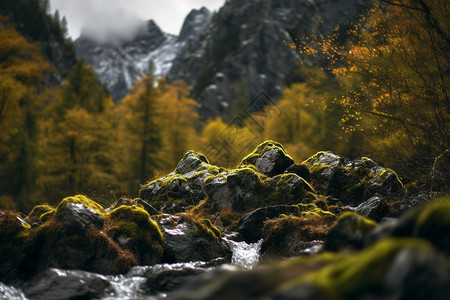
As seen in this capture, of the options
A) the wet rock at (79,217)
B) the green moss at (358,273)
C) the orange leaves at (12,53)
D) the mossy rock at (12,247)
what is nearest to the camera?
the green moss at (358,273)

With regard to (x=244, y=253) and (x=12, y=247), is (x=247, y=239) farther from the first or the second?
(x=12, y=247)

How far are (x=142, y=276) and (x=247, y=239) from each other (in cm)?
398

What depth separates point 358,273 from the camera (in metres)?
2.99

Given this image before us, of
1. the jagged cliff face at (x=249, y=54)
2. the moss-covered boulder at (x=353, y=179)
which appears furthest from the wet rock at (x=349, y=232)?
the jagged cliff face at (x=249, y=54)

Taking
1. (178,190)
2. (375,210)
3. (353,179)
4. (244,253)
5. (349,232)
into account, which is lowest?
(244,253)

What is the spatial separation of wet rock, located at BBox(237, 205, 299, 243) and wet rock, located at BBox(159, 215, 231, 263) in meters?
1.21

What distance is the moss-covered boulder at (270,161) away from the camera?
14.3 metres

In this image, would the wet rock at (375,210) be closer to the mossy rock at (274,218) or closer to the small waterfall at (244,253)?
the mossy rock at (274,218)

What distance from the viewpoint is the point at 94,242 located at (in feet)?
25.7

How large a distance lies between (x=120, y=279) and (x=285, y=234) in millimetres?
4556

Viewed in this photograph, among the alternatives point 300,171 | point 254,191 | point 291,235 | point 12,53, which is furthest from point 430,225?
point 12,53

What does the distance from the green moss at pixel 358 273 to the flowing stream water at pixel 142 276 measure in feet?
8.06

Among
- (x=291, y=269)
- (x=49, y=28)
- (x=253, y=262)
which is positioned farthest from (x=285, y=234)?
(x=49, y=28)

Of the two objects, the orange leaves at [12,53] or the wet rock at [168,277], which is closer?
the wet rock at [168,277]
